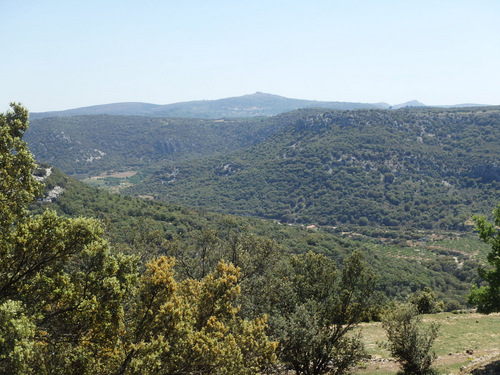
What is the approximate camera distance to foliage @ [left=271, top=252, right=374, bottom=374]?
1706cm

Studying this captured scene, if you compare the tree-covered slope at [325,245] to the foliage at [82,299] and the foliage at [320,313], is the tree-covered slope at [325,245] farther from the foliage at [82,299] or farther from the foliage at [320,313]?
the foliage at [82,299]

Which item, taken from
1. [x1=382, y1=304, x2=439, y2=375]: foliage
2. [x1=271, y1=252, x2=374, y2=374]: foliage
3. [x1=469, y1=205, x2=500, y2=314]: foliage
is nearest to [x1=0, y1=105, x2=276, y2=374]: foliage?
[x1=271, y1=252, x2=374, y2=374]: foliage

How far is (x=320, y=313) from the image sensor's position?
64.1 feet

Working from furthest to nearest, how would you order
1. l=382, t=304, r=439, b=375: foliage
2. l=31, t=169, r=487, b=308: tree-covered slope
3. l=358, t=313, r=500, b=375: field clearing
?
l=31, t=169, r=487, b=308: tree-covered slope, l=358, t=313, r=500, b=375: field clearing, l=382, t=304, r=439, b=375: foliage

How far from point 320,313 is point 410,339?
203 inches

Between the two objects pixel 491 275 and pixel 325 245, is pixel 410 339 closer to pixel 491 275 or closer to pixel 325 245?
pixel 491 275

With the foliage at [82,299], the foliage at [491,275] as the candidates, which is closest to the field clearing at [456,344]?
the foliage at [491,275]

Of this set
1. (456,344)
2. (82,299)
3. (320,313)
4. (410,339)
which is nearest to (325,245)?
(456,344)

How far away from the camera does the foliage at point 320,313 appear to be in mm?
17062

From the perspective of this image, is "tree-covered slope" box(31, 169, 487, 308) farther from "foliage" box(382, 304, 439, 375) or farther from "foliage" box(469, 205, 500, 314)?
"foliage" box(469, 205, 500, 314)

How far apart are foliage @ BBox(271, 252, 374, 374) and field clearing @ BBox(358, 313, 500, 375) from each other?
10.8 feet

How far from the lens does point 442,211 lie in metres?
172

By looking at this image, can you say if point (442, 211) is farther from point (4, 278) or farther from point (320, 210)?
point (4, 278)

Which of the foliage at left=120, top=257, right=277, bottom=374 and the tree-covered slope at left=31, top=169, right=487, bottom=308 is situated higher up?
the foliage at left=120, top=257, right=277, bottom=374
